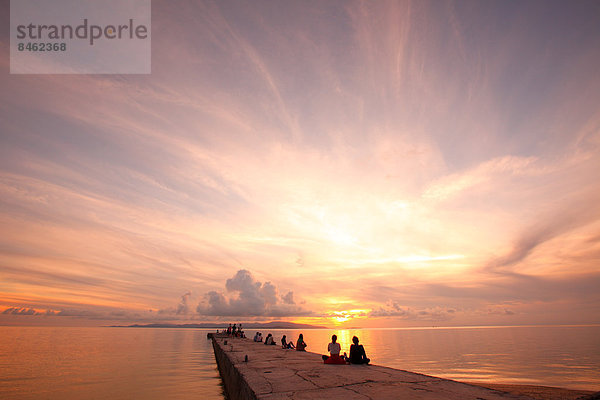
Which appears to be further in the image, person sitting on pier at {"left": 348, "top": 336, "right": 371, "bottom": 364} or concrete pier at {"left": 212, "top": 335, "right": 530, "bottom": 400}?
person sitting on pier at {"left": 348, "top": 336, "right": 371, "bottom": 364}

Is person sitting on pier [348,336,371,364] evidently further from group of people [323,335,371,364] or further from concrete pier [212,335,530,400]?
concrete pier [212,335,530,400]

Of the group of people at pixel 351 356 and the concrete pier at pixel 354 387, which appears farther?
the group of people at pixel 351 356

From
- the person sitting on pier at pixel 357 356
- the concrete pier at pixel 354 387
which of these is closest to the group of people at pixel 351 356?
the person sitting on pier at pixel 357 356

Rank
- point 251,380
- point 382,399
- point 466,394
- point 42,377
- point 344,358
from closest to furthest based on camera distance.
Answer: point 382,399 → point 466,394 → point 251,380 → point 344,358 → point 42,377

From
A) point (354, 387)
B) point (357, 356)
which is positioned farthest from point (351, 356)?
point (354, 387)

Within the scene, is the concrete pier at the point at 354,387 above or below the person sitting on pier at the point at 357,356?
above

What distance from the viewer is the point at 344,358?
15078 mm

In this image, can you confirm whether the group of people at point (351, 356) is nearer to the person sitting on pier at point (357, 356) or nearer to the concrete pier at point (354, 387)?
the person sitting on pier at point (357, 356)

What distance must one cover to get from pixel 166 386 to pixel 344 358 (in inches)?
548

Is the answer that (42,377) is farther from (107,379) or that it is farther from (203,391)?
(203,391)

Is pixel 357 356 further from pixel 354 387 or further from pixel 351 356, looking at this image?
pixel 354 387

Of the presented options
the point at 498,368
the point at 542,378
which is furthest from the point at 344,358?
the point at 498,368

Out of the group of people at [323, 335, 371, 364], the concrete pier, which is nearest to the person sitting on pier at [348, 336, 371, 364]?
the group of people at [323, 335, 371, 364]

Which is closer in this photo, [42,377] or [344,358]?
[344,358]
